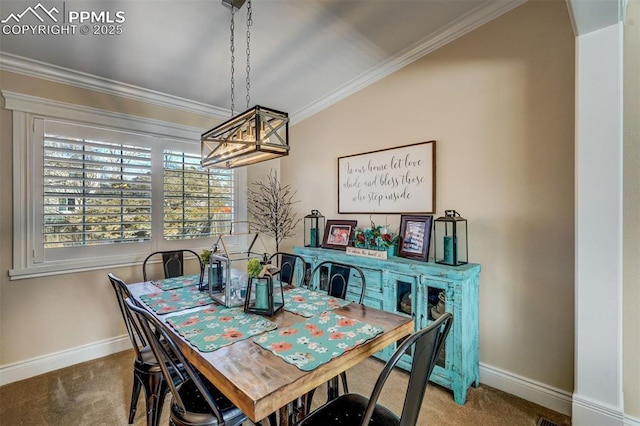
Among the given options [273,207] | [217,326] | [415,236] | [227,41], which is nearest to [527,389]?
[415,236]

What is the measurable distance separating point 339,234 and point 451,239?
1234mm

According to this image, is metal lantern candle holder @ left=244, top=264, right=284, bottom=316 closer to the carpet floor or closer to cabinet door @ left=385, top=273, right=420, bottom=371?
the carpet floor

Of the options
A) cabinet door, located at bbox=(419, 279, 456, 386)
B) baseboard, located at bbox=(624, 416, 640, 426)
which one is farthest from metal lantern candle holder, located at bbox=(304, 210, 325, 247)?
baseboard, located at bbox=(624, 416, 640, 426)

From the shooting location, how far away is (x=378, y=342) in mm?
1381

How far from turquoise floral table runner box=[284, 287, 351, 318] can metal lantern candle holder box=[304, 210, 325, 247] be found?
1.31 m

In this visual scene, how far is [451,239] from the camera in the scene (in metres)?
2.25

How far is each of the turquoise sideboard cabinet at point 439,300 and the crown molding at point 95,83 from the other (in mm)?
2651

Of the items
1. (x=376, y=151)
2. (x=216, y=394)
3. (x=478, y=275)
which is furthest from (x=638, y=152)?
(x=216, y=394)

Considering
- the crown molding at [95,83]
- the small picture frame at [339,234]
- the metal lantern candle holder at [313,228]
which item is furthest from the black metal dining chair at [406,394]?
the crown molding at [95,83]

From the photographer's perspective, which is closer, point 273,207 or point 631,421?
point 631,421

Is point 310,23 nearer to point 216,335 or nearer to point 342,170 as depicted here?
point 342,170

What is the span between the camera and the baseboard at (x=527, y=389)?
1957 millimetres

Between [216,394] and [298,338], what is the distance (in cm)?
50

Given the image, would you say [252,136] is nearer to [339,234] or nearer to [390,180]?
[390,180]
